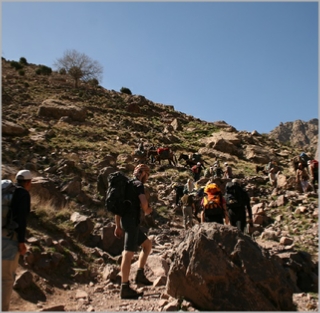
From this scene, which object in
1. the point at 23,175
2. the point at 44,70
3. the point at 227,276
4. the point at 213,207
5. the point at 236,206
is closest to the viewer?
the point at 23,175

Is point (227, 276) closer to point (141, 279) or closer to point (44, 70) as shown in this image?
point (141, 279)

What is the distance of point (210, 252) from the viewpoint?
15.0 ft

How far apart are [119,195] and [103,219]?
3.83 meters

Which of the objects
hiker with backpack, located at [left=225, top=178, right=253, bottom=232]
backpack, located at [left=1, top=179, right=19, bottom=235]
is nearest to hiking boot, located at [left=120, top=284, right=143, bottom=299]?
backpack, located at [left=1, top=179, right=19, bottom=235]

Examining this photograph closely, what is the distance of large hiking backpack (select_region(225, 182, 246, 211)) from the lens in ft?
22.1

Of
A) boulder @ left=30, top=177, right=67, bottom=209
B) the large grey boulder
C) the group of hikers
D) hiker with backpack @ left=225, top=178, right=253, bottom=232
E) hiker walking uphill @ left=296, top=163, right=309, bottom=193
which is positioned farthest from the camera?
the group of hikers

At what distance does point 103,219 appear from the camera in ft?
28.1

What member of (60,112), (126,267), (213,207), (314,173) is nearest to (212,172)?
(314,173)

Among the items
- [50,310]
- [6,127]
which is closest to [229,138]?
[6,127]

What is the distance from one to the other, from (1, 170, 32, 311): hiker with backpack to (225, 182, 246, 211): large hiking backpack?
4.03 metres

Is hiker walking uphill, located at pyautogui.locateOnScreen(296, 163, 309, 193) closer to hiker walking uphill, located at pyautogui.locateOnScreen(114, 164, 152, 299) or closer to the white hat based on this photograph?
hiker walking uphill, located at pyautogui.locateOnScreen(114, 164, 152, 299)

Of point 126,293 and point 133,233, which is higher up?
point 133,233

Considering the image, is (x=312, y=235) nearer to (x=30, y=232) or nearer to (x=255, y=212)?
(x=255, y=212)

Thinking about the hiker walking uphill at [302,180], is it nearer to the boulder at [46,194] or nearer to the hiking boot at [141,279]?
the boulder at [46,194]
